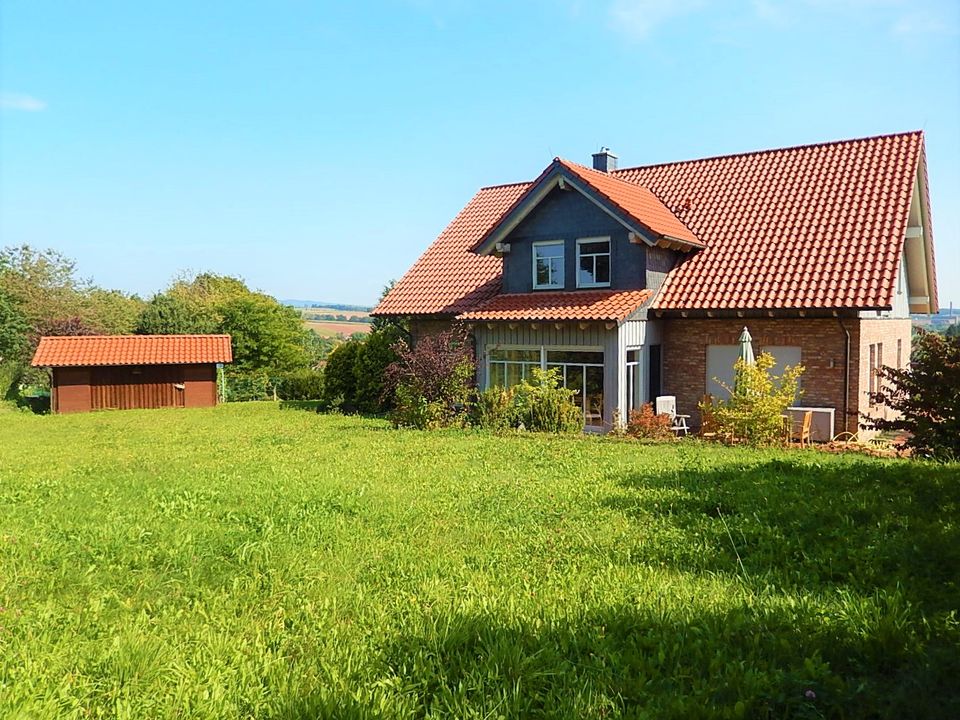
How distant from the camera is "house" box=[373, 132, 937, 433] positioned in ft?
58.4

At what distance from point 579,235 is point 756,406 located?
7.66m

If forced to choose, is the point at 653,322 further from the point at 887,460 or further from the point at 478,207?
→ the point at 478,207

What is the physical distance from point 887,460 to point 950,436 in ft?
4.21

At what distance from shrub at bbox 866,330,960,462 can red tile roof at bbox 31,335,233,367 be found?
26.2 m

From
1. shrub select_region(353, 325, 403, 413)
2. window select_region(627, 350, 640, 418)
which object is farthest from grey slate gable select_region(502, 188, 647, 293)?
shrub select_region(353, 325, 403, 413)

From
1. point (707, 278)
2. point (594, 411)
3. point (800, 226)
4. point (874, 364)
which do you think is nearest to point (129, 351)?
point (594, 411)

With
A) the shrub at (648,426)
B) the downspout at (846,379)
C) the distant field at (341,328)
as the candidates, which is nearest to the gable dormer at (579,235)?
the shrub at (648,426)

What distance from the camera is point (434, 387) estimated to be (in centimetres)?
1930

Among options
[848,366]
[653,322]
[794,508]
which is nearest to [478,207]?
[653,322]

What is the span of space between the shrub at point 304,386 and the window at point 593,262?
57.6 ft

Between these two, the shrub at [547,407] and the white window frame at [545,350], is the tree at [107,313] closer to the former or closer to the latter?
the white window frame at [545,350]

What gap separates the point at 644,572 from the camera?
6.09m

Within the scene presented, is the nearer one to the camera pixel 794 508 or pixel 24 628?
pixel 24 628

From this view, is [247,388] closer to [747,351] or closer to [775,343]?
[775,343]
